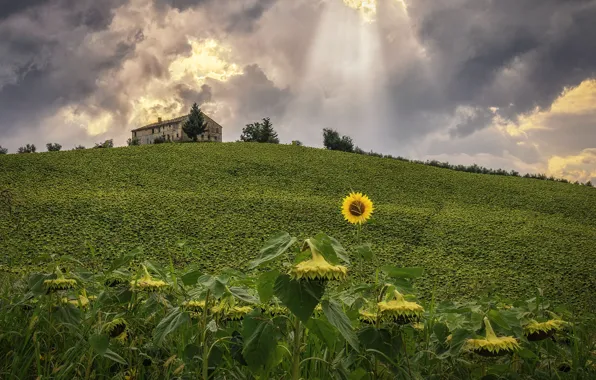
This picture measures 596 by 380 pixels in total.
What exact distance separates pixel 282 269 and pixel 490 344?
2.03ft

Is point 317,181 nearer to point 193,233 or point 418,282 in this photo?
point 193,233

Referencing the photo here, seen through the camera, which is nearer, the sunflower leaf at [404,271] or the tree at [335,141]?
the sunflower leaf at [404,271]

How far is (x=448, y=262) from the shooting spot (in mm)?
9023

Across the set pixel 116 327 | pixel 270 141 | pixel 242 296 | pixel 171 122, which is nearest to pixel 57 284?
pixel 116 327

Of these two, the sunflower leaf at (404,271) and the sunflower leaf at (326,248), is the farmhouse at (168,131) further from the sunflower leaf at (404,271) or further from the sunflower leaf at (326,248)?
the sunflower leaf at (326,248)

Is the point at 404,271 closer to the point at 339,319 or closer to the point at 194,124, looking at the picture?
the point at 339,319

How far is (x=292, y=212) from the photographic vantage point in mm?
11391

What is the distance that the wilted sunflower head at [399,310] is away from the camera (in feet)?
4.53

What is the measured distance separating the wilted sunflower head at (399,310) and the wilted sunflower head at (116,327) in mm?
893

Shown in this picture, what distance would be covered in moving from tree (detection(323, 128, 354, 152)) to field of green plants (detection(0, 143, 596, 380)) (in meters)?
6.70

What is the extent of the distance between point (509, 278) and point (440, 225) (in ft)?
10.5

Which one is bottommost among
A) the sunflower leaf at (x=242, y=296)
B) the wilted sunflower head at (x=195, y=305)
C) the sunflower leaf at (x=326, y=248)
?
the wilted sunflower head at (x=195, y=305)

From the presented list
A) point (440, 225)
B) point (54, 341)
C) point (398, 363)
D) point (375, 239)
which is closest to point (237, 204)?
point (375, 239)

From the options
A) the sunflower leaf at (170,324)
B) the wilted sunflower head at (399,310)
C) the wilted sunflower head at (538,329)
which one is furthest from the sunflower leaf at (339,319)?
the wilted sunflower head at (538,329)
